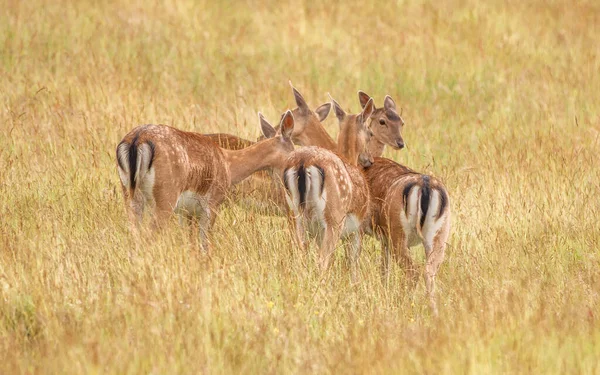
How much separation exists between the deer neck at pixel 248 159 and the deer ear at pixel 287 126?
0.45 feet

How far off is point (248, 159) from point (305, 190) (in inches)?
54.9

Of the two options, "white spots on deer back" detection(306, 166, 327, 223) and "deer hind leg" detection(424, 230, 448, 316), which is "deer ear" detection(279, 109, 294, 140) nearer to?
"white spots on deer back" detection(306, 166, 327, 223)

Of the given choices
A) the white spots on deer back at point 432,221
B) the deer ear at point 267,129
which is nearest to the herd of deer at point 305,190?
the white spots on deer back at point 432,221

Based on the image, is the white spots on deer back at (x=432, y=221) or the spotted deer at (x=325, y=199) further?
the spotted deer at (x=325, y=199)

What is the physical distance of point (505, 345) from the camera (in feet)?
18.5

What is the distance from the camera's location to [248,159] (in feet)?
29.3

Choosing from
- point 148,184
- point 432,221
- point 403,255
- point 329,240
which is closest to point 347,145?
point 329,240

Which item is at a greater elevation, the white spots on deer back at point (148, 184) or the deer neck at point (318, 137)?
the white spots on deer back at point (148, 184)

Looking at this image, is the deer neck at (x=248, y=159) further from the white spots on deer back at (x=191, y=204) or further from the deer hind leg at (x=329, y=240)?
the deer hind leg at (x=329, y=240)

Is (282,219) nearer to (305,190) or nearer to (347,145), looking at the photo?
(347,145)

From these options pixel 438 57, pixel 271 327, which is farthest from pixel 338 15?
pixel 271 327

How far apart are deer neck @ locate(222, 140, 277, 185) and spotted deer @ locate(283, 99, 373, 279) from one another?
0.85 m

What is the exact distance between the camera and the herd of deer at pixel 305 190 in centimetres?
761

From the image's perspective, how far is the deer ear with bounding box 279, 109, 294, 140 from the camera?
886cm
